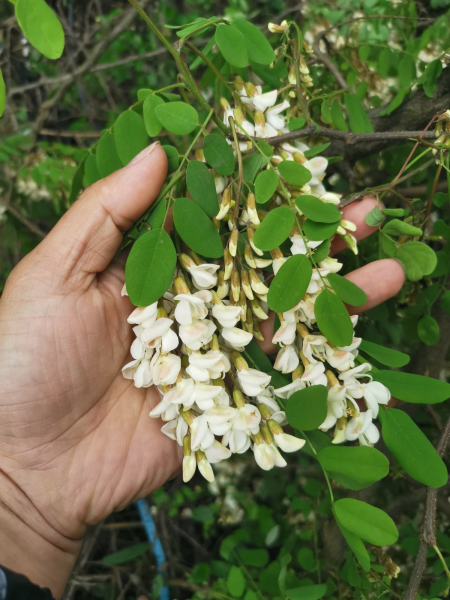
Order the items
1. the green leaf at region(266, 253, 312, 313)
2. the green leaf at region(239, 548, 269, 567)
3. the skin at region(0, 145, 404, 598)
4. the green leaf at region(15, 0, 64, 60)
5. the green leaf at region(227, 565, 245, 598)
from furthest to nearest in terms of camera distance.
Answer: the green leaf at region(239, 548, 269, 567), the green leaf at region(227, 565, 245, 598), the skin at region(0, 145, 404, 598), the green leaf at region(266, 253, 312, 313), the green leaf at region(15, 0, 64, 60)

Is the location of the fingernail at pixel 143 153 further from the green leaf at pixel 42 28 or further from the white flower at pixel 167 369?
the white flower at pixel 167 369

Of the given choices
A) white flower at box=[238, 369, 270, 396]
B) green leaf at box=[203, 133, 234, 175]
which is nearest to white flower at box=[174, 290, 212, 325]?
white flower at box=[238, 369, 270, 396]

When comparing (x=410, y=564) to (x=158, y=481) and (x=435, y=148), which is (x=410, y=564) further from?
(x=435, y=148)

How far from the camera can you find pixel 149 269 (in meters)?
0.72

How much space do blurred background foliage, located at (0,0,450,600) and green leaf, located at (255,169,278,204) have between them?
26cm

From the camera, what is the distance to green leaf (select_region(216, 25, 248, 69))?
80cm

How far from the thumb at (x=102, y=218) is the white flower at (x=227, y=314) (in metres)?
0.26

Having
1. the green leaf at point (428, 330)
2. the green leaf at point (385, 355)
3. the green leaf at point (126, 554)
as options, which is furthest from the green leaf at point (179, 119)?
the green leaf at point (126, 554)

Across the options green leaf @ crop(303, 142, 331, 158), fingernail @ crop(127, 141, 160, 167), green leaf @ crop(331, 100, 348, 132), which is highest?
fingernail @ crop(127, 141, 160, 167)

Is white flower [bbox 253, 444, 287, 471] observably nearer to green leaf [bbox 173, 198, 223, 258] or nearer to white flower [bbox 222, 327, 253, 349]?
white flower [bbox 222, 327, 253, 349]

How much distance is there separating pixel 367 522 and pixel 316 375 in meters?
0.22

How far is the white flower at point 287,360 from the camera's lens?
77 centimetres

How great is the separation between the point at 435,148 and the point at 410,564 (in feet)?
4.70

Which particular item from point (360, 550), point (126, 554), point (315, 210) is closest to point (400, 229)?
point (315, 210)
